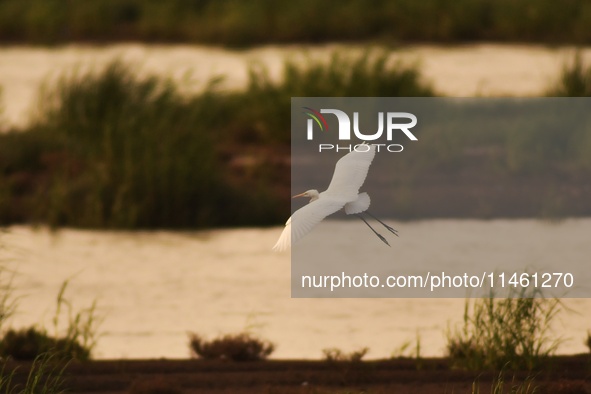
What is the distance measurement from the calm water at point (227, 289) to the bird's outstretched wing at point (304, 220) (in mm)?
872

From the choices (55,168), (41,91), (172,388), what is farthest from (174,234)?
(172,388)

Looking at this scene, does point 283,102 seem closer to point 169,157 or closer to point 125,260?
point 169,157

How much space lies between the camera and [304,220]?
17.7 ft

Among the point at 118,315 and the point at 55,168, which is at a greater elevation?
the point at 55,168

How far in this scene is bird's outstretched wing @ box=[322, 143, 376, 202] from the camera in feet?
18.8

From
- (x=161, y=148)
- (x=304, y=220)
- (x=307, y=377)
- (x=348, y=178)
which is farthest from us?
(x=161, y=148)

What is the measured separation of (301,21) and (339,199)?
18788 mm

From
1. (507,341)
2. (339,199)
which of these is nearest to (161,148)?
(339,199)

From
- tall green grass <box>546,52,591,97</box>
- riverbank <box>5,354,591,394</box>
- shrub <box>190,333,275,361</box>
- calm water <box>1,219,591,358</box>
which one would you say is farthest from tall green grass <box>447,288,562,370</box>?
tall green grass <box>546,52,591,97</box>

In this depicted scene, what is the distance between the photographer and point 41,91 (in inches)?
505

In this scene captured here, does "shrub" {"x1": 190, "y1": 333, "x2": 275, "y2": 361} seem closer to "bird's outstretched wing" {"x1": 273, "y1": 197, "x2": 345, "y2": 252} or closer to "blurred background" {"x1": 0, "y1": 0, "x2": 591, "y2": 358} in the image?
"blurred background" {"x1": 0, "y1": 0, "x2": 591, "y2": 358}

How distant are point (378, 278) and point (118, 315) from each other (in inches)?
68.4

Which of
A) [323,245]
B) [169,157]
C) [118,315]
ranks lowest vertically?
[118,315]

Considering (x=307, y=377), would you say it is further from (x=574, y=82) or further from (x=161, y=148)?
(x=574, y=82)
